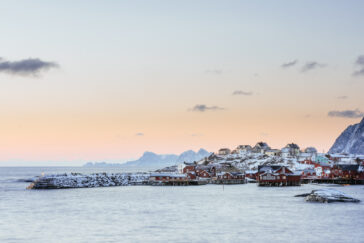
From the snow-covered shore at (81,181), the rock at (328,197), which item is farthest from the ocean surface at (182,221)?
the snow-covered shore at (81,181)

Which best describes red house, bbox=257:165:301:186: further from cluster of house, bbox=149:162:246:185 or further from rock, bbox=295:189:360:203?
rock, bbox=295:189:360:203

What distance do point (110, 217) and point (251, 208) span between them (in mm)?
21389

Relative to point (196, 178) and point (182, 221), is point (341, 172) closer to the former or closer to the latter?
point (196, 178)

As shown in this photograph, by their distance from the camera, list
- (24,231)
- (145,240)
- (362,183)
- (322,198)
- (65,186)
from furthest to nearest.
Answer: (362,183) < (65,186) < (322,198) < (24,231) < (145,240)

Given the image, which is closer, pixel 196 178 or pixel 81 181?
pixel 81 181

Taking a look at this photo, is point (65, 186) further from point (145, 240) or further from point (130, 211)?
point (145, 240)

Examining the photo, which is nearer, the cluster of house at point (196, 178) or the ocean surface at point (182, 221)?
the ocean surface at point (182, 221)

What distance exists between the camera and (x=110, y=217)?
5825 cm

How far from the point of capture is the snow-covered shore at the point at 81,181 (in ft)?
385

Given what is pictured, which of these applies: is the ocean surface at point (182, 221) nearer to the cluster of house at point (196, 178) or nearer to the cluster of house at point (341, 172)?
the cluster of house at point (196, 178)

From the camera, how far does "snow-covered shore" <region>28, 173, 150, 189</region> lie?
385 feet

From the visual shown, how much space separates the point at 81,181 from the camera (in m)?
125

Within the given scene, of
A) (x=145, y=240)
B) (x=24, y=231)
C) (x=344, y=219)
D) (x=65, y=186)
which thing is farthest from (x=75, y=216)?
(x=65, y=186)

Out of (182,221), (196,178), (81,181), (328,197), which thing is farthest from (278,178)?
(182,221)
